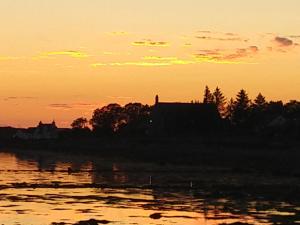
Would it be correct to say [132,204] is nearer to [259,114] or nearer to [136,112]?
[259,114]

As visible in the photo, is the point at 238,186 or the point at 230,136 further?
the point at 230,136

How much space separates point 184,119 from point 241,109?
88.3 feet

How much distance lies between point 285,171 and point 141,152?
52.5 meters

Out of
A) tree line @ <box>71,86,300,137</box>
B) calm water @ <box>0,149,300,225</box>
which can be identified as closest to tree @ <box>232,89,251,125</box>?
tree line @ <box>71,86,300,137</box>

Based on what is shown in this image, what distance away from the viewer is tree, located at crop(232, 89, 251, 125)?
151m

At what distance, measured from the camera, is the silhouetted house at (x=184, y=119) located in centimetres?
12912

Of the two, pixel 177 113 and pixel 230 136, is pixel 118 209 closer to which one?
pixel 230 136

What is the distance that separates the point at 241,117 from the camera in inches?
6004

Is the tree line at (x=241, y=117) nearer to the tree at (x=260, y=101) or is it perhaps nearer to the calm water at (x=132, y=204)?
the tree at (x=260, y=101)

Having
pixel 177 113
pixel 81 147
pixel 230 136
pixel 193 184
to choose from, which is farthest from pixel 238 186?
pixel 81 147

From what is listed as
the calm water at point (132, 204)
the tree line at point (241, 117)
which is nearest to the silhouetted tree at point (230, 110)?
the tree line at point (241, 117)

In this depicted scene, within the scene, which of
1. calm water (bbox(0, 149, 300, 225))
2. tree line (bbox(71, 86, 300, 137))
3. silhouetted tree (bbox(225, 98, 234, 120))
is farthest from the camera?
silhouetted tree (bbox(225, 98, 234, 120))

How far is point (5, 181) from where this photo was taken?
56156 millimetres

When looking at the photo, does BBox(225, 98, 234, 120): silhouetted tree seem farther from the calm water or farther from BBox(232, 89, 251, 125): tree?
→ the calm water
